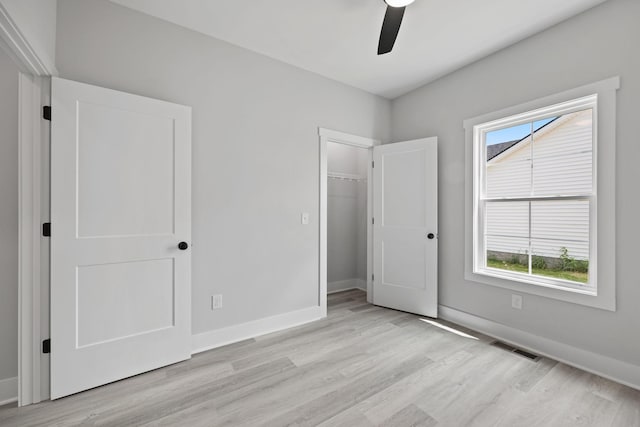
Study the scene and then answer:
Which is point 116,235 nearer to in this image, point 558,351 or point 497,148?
point 497,148

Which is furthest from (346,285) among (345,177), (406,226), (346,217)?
(345,177)

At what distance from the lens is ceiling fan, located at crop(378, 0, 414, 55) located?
1755 millimetres

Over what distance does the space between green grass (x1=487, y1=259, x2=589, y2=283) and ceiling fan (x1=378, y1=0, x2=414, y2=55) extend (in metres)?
2.26

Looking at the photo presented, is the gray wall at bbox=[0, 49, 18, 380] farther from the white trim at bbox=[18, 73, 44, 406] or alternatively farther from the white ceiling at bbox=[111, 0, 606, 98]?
the white ceiling at bbox=[111, 0, 606, 98]

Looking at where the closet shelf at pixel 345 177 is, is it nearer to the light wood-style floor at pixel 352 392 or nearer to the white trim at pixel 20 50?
the light wood-style floor at pixel 352 392

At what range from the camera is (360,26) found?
229 centimetres

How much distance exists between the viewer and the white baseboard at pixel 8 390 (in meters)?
1.71

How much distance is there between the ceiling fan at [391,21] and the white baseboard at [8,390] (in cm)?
331

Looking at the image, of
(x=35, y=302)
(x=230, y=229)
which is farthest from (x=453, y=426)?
(x=35, y=302)

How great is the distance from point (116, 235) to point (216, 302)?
0.97 metres

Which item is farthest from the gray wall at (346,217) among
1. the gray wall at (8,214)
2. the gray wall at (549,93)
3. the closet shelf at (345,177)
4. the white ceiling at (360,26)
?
the gray wall at (8,214)

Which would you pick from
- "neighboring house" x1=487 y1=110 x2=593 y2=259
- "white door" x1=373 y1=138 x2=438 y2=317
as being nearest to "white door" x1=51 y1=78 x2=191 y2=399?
"white door" x1=373 y1=138 x2=438 y2=317

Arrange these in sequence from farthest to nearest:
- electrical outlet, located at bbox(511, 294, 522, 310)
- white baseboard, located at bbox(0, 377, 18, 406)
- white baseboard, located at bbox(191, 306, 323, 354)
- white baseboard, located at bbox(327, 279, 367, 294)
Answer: white baseboard, located at bbox(327, 279, 367, 294)
electrical outlet, located at bbox(511, 294, 522, 310)
white baseboard, located at bbox(191, 306, 323, 354)
white baseboard, located at bbox(0, 377, 18, 406)

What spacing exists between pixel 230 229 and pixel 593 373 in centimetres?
307
